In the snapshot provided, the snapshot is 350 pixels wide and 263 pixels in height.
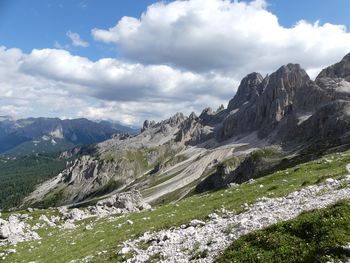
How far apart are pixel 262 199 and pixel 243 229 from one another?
9915 mm

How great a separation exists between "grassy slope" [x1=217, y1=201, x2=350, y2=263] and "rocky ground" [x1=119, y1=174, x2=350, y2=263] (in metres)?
1.84

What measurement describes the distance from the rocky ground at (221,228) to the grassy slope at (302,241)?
184cm

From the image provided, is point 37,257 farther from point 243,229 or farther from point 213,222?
point 243,229

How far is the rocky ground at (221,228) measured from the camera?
74.3 feet

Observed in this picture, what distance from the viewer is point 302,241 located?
18.8 meters

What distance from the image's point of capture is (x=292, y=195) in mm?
30516

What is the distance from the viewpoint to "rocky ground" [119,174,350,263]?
22.6m

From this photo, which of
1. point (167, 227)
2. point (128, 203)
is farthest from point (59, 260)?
point (128, 203)

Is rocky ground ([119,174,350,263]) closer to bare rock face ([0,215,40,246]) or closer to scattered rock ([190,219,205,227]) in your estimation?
scattered rock ([190,219,205,227])

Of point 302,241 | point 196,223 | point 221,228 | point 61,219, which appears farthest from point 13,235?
point 302,241

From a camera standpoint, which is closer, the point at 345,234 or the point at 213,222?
the point at 345,234

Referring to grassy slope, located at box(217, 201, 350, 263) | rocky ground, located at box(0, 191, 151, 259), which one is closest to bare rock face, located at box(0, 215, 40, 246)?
rocky ground, located at box(0, 191, 151, 259)

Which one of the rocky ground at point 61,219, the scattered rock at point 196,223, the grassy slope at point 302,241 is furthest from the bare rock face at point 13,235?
the grassy slope at point 302,241

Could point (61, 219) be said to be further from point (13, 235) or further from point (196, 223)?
point (196, 223)
